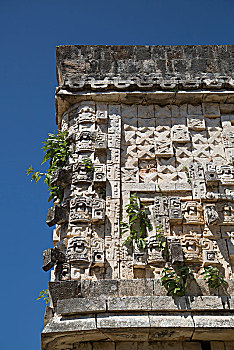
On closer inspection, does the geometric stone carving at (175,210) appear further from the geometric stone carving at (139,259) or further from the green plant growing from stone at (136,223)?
the geometric stone carving at (139,259)

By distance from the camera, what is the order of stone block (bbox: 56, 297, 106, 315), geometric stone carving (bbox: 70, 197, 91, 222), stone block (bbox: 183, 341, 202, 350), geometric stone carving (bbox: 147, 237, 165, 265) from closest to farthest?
stone block (bbox: 56, 297, 106, 315) < stone block (bbox: 183, 341, 202, 350) < geometric stone carving (bbox: 147, 237, 165, 265) < geometric stone carving (bbox: 70, 197, 91, 222)

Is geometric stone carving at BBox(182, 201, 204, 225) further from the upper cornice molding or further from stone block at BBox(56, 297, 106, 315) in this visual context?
the upper cornice molding

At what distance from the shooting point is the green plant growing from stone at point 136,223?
9.55 meters

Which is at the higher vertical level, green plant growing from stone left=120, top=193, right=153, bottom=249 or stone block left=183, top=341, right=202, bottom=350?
green plant growing from stone left=120, top=193, right=153, bottom=249

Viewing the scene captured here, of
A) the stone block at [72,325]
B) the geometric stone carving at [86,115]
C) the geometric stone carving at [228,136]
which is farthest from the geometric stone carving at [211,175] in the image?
the stone block at [72,325]

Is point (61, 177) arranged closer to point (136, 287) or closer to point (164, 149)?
point (164, 149)

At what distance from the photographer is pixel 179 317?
27.9ft

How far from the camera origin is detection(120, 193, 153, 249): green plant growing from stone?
9.55 m

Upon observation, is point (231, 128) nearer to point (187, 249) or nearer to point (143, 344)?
point (187, 249)

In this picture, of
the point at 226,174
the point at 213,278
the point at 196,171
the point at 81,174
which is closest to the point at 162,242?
the point at 213,278

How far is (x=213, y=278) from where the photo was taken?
8953 millimetres

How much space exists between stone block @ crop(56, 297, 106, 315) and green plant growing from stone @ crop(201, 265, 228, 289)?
183 cm

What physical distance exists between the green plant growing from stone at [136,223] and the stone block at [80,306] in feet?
4.37

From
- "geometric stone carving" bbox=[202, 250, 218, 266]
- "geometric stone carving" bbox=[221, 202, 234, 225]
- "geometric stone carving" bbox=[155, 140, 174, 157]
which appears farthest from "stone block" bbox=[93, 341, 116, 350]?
"geometric stone carving" bbox=[155, 140, 174, 157]
